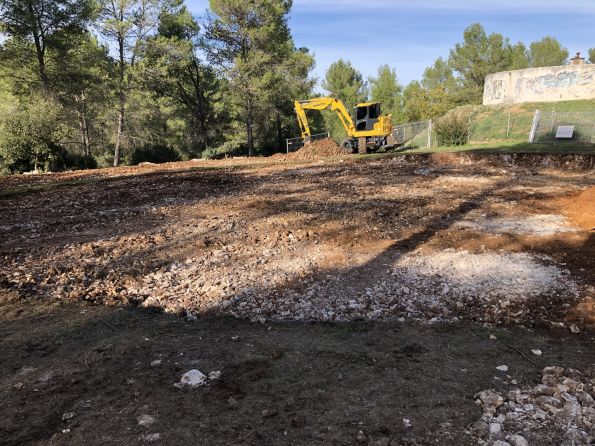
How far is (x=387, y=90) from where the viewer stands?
54.2m

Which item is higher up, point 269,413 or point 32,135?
point 32,135

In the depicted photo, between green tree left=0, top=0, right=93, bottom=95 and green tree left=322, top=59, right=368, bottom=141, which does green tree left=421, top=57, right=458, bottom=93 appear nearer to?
green tree left=322, top=59, right=368, bottom=141

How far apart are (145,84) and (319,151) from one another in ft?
43.1

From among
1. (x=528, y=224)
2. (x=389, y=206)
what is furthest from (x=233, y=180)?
(x=528, y=224)

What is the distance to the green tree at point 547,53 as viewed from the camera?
201 ft

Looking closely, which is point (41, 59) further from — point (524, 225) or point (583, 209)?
point (583, 209)

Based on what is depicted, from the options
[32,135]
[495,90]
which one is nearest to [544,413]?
[32,135]

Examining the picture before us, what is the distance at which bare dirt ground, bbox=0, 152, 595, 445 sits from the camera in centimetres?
314

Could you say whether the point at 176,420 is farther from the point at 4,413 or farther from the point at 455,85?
the point at 455,85

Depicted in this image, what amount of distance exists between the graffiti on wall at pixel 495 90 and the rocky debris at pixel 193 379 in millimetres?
33746

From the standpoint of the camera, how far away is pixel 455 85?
2250 inches

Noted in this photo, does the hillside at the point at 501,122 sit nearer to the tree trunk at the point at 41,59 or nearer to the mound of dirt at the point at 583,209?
the mound of dirt at the point at 583,209

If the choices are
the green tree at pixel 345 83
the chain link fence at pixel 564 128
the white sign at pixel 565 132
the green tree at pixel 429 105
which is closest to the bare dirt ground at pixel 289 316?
the white sign at pixel 565 132

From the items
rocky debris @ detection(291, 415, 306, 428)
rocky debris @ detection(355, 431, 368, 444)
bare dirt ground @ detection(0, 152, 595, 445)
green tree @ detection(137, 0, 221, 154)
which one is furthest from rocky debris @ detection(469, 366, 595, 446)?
green tree @ detection(137, 0, 221, 154)
